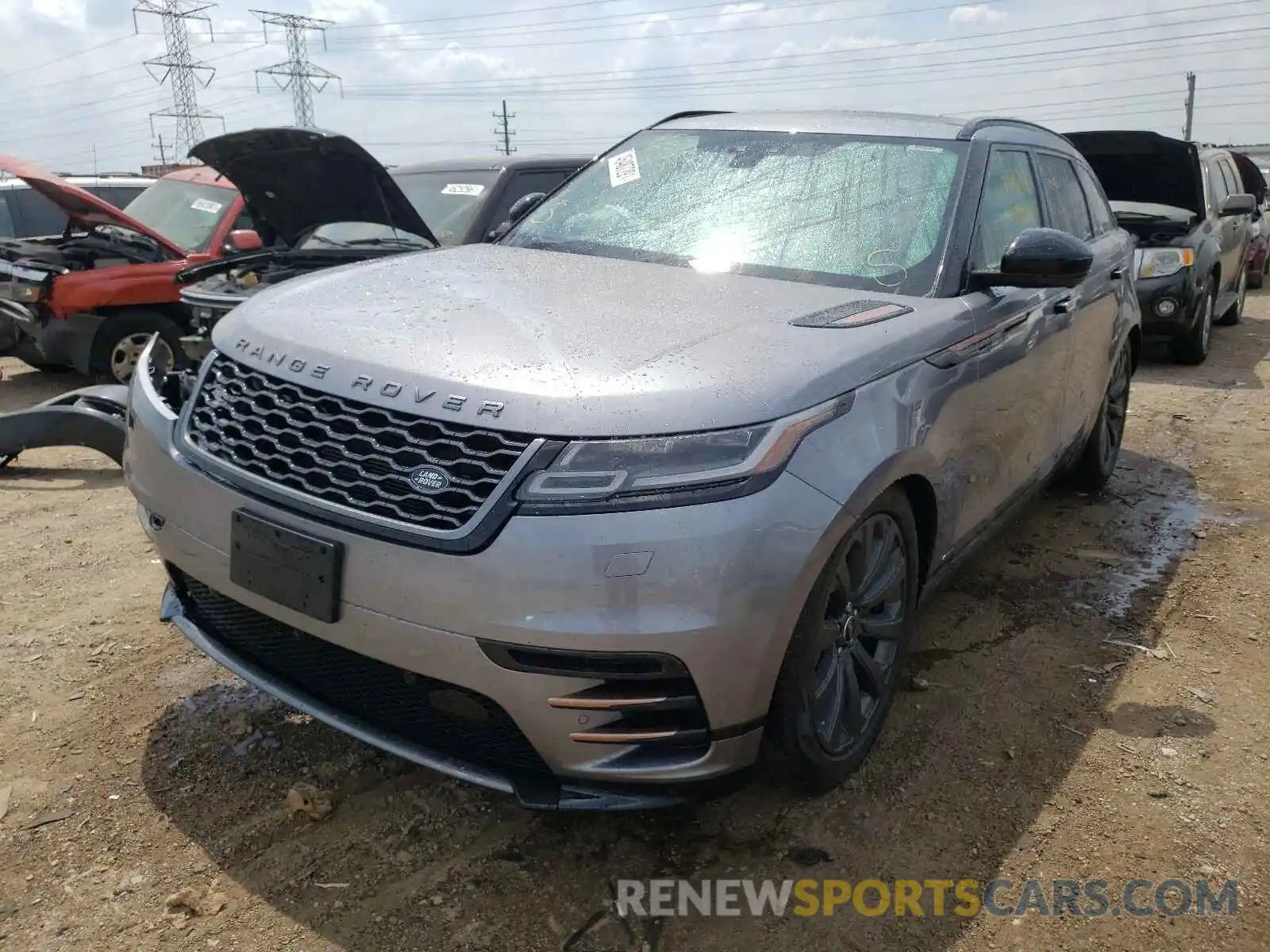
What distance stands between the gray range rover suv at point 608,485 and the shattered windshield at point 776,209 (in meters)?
0.02

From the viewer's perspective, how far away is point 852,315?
278 centimetres

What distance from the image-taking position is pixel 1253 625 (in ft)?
13.1

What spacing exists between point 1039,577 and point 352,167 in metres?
3.93

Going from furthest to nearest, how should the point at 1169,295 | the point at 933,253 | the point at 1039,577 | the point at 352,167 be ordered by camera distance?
the point at 1169,295 → the point at 352,167 → the point at 1039,577 → the point at 933,253

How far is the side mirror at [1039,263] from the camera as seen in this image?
312 centimetres

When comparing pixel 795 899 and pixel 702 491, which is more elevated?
pixel 702 491

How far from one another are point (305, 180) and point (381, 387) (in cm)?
387

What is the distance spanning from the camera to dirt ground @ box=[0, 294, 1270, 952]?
7.77 ft

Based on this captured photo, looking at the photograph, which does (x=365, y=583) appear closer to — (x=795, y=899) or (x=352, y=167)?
(x=795, y=899)

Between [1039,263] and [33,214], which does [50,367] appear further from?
[1039,263]

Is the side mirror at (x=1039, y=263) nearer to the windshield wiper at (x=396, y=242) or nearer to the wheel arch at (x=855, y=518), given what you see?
the wheel arch at (x=855, y=518)

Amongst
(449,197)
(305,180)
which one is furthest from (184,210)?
(305,180)

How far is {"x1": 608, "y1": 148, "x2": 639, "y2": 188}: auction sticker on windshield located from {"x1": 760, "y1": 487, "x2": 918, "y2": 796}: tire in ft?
5.88

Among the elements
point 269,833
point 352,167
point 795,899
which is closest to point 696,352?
point 795,899
